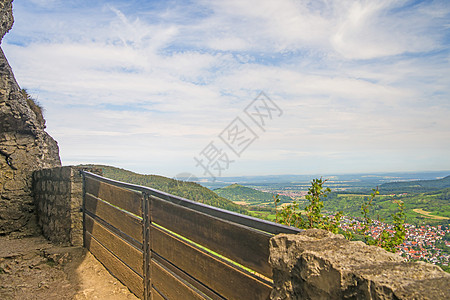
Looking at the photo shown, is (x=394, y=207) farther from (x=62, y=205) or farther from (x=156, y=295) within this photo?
(x=62, y=205)

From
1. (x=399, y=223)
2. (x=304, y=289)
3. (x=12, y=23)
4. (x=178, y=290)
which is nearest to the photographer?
(x=304, y=289)

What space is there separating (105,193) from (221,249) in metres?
3.10

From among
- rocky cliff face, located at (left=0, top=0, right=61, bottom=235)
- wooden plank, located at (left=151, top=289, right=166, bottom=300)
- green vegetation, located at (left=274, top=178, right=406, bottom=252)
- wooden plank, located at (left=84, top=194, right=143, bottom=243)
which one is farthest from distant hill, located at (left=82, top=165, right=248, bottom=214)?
rocky cliff face, located at (left=0, top=0, right=61, bottom=235)

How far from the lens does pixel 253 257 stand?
7.03 feet

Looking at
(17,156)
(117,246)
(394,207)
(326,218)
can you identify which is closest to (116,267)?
(117,246)

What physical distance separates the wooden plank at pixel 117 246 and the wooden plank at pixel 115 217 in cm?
17

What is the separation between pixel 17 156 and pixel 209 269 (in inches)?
306

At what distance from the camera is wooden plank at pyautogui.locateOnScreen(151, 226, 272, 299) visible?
2.16 m

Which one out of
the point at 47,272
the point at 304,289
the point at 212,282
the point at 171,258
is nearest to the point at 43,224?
the point at 47,272

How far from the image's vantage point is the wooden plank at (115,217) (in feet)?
13.0

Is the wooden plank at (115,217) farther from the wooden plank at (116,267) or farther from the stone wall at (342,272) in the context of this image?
the stone wall at (342,272)

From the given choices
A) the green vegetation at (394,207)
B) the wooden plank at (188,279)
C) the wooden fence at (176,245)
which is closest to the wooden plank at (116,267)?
the wooden fence at (176,245)

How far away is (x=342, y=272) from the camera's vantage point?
4.96ft

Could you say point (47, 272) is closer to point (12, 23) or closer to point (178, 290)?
point (178, 290)
